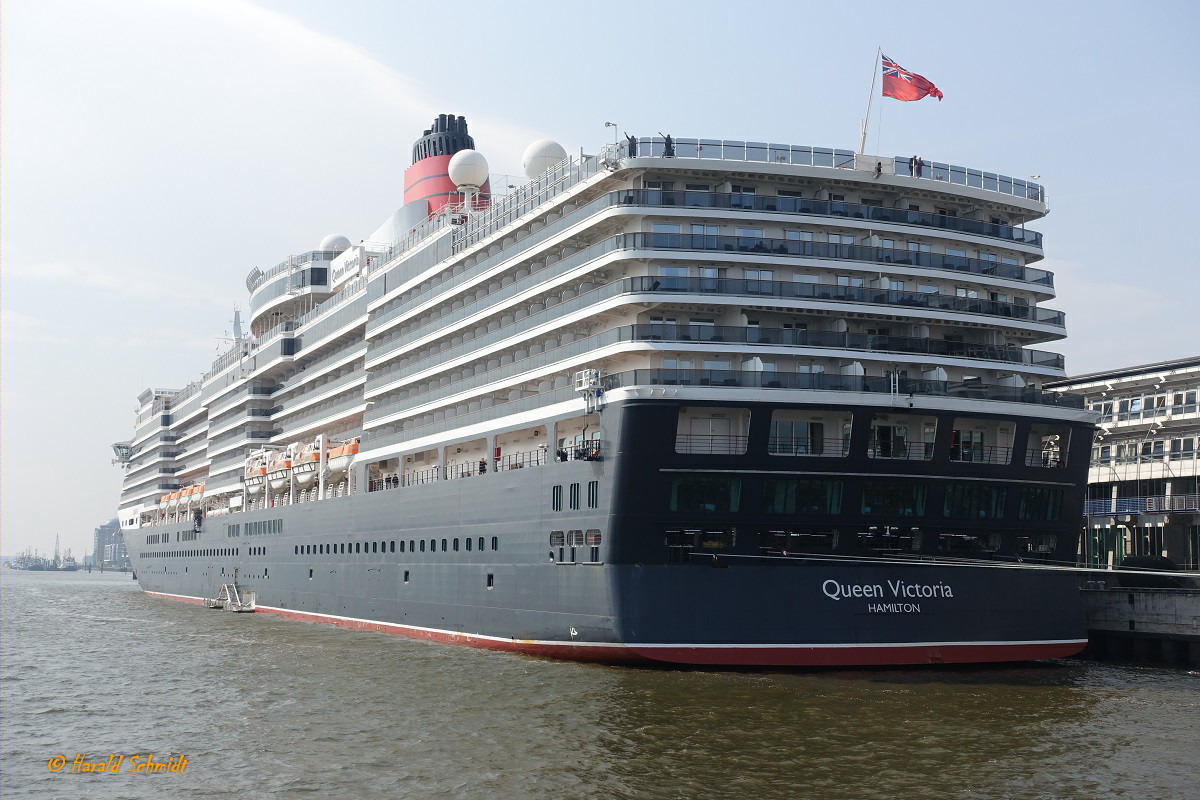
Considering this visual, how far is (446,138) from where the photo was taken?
211 ft

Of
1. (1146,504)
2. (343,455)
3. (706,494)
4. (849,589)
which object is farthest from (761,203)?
(343,455)

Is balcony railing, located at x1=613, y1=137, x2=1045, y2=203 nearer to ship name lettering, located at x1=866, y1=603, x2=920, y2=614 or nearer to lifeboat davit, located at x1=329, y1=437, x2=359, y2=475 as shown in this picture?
ship name lettering, located at x1=866, y1=603, x2=920, y2=614

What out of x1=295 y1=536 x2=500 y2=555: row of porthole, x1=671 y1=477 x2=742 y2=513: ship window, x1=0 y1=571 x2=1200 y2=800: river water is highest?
x1=671 y1=477 x2=742 y2=513: ship window

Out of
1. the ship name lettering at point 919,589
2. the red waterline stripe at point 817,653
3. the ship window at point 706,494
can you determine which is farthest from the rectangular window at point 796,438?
the red waterline stripe at point 817,653

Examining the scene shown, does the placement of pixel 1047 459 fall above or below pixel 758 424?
below

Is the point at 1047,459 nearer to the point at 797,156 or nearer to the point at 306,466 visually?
the point at 797,156

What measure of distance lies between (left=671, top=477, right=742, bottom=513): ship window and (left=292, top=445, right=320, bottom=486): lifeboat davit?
1392 inches

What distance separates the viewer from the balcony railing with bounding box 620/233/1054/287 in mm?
35219

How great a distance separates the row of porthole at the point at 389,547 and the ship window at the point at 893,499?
13.4 m

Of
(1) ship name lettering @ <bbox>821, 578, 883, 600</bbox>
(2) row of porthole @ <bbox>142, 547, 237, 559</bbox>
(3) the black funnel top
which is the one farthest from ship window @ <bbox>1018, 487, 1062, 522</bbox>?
(2) row of porthole @ <bbox>142, 547, 237, 559</bbox>

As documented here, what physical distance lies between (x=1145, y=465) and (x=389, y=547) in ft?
117

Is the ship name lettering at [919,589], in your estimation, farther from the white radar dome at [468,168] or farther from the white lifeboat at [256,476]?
the white lifeboat at [256,476]

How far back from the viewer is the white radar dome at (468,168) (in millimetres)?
55531

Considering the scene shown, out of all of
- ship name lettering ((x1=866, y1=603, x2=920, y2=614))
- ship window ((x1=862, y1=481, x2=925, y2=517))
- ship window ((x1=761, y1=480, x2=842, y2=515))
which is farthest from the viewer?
Result: ship window ((x1=862, y1=481, x2=925, y2=517))
